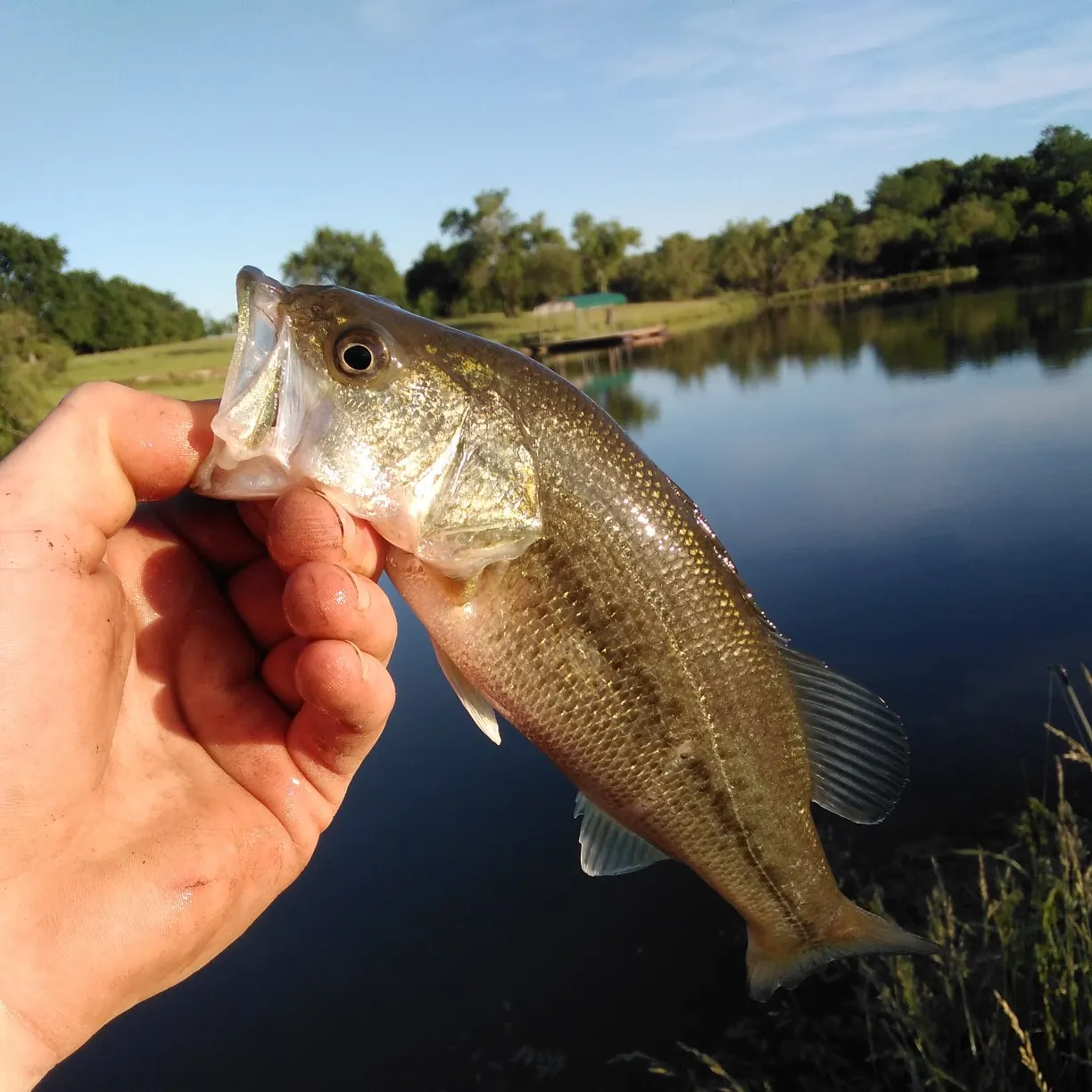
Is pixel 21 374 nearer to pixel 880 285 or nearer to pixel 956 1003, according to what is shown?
pixel 956 1003

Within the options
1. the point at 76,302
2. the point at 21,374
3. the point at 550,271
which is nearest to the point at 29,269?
the point at 76,302

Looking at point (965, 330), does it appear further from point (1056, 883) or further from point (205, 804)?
point (205, 804)

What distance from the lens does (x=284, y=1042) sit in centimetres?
616

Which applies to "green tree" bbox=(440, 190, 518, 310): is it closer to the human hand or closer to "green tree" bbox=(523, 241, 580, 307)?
"green tree" bbox=(523, 241, 580, 307)

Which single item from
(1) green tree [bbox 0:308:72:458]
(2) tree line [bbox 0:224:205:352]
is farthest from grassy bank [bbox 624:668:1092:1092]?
(2) tree line [bbox 0:224:205:352]

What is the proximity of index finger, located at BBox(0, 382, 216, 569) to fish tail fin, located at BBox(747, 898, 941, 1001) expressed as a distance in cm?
255

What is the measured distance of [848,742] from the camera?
8.97 feet

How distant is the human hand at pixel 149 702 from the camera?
212 centimetres

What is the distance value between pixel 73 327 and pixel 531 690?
77266 mm

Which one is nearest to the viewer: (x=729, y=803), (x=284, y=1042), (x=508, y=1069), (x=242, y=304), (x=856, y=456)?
(x=242, y=304)

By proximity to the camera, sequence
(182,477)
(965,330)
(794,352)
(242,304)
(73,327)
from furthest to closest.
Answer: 1. (73,327)
2. (794,352)
3. (965,330)
4. (182,477)
5. (242,304)

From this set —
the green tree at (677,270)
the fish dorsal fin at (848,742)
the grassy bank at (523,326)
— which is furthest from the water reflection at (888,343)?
the green tree at (677,270)

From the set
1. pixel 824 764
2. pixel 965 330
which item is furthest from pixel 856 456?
pixel 965 330

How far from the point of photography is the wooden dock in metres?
59.3
